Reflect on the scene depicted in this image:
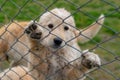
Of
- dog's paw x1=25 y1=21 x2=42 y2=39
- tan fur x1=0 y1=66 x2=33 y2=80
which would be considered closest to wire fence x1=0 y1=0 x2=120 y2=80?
tan fur x1=0 y1=66 x2=33 y2=80

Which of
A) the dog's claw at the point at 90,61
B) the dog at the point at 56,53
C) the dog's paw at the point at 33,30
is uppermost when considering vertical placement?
the dog's paw at the point at 33,30

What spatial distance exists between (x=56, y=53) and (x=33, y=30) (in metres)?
0.66

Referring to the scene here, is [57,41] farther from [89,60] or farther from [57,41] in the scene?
[89,60]

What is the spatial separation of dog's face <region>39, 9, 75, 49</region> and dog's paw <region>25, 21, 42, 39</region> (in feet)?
0.23

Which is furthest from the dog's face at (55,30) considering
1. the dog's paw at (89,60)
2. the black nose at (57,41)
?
the dog's paw at (89,60)

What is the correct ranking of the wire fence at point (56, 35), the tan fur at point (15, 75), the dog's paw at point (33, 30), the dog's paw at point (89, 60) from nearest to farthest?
the dog's paw at point (33, 30)
the dog's paw at point (89, 60)
the wire fence at point (56, 35)
the tan fur at point (15, 75)

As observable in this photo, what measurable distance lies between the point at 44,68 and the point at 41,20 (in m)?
0.48

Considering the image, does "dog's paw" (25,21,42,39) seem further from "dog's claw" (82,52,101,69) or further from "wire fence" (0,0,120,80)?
"dog's claw" (82,52,101,69)

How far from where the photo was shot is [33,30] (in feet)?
12.2

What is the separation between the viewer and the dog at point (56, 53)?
3.95 metres

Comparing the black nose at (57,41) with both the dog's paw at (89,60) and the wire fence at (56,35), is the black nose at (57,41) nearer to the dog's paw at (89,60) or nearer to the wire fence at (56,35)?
the wire fence at (56,35)

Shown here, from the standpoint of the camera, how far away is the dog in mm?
3945

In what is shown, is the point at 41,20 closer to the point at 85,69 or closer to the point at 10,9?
the point at 85,69

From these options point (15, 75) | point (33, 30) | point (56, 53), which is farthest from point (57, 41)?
point (15, 75)
